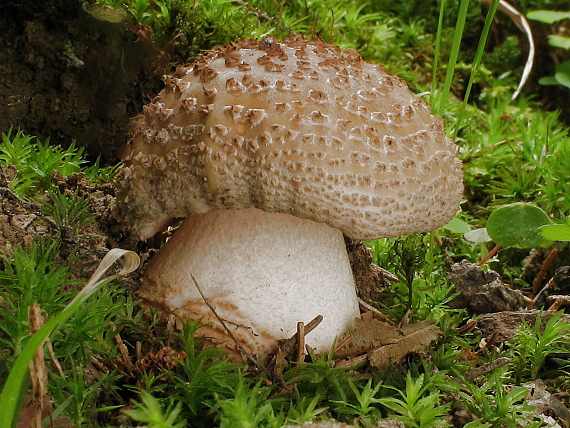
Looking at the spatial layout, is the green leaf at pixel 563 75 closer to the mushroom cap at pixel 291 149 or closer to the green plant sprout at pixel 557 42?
the green plant sprout at pixel 557 42

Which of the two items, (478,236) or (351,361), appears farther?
(478,236)

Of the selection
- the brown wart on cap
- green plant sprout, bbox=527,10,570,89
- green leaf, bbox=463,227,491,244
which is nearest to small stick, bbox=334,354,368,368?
the brown wart on cap

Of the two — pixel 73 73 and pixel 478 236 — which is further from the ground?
pixel 73 73

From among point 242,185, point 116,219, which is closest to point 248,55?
point 242,185

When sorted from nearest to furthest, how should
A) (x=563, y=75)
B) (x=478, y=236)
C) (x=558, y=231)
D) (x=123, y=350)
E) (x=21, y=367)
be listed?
(x=21, y=367) < (x=123, y=350) < (x=558, y=231) < (x=478, y=236) < (x=563, y=75)

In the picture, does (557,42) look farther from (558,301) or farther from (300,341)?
(300,341)

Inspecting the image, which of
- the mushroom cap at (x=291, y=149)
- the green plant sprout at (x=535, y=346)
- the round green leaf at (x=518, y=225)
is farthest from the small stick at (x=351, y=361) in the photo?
the round green leaf at (x=518, y=225)

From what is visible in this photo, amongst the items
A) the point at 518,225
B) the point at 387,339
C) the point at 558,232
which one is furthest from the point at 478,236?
the point at 387,339
